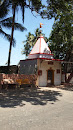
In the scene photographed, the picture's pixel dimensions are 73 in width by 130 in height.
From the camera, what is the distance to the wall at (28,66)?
1794cm

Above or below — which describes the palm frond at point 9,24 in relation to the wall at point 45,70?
above

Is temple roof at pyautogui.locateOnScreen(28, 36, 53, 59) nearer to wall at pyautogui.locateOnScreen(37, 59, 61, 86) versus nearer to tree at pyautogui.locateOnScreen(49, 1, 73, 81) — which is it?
wall at pyautogui.locateOnScreen(37, 59, 61, 86)

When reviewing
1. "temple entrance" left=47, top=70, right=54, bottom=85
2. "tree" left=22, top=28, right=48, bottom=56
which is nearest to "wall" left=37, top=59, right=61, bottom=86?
"temple entrance" left=47, top=70, right=54, bottom=85

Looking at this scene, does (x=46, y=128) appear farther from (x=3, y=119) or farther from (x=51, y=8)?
(x=51, y=8)

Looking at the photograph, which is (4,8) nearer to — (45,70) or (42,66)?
(42,66)

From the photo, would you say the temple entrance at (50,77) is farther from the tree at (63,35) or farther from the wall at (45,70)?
the tree at (63,35)

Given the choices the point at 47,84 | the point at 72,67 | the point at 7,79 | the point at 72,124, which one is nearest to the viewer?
the point at 72,124

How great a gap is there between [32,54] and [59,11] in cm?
909

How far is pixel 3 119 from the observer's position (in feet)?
17.0

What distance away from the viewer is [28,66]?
1889 cm

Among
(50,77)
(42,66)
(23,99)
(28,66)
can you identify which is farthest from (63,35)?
(23,99)

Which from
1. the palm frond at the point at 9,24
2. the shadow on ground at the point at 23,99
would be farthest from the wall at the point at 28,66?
the shadow on ground at the point at 23,99

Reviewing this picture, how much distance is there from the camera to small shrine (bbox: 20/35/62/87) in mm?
17625

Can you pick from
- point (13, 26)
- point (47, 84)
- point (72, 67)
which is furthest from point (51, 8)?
point (72, 67)
